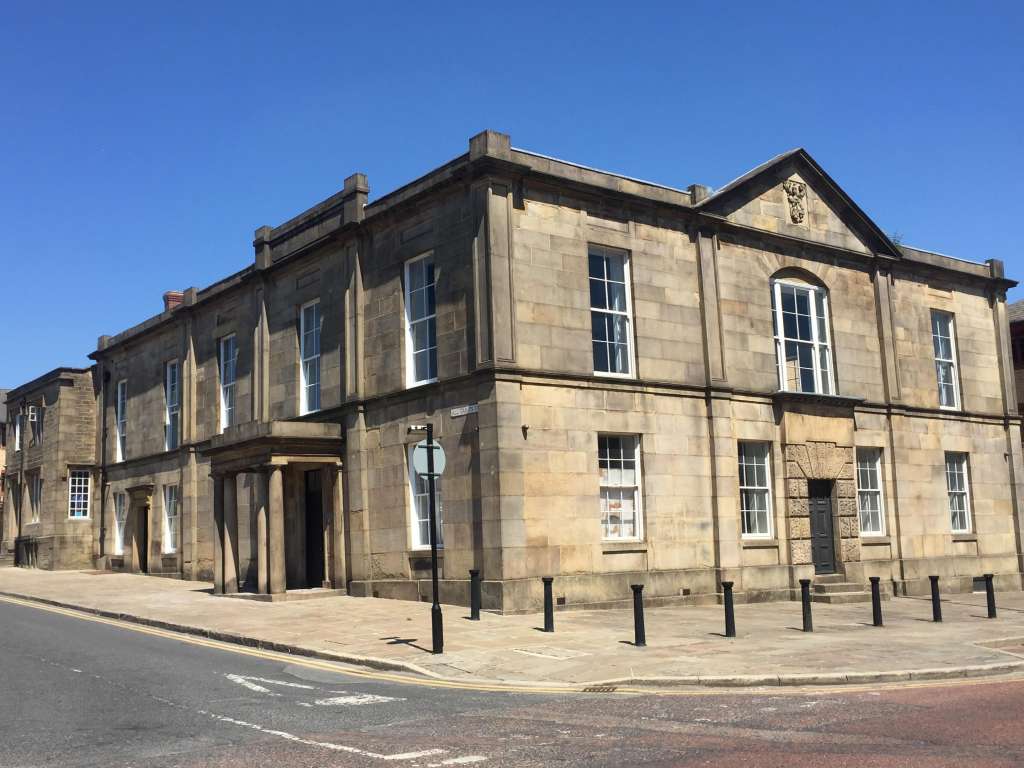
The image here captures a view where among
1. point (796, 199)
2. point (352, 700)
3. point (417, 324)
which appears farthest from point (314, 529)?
point (796, 199)

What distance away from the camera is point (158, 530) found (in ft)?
113

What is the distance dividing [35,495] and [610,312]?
32138mm

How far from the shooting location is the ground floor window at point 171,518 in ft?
112

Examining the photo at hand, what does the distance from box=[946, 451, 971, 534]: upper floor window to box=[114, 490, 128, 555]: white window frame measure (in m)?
28.6

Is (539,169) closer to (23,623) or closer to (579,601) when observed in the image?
(579,601)

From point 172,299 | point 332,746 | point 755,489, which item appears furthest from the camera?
point 172,299

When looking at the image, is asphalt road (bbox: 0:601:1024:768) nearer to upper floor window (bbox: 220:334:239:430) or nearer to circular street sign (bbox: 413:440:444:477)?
circular street sign (bbox: 413:440:444:477)

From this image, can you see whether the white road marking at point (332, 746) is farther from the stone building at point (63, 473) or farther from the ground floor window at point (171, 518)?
the stone building at point (63, 473)

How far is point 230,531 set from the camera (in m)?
25.1

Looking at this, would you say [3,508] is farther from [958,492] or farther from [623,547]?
[958,492]

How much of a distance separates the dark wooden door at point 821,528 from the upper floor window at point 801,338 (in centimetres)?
267

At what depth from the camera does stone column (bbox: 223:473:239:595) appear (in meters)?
24.8

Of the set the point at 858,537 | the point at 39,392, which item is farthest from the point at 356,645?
the point at 39,392

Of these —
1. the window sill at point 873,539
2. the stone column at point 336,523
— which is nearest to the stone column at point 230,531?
the stone column at point 336,523
